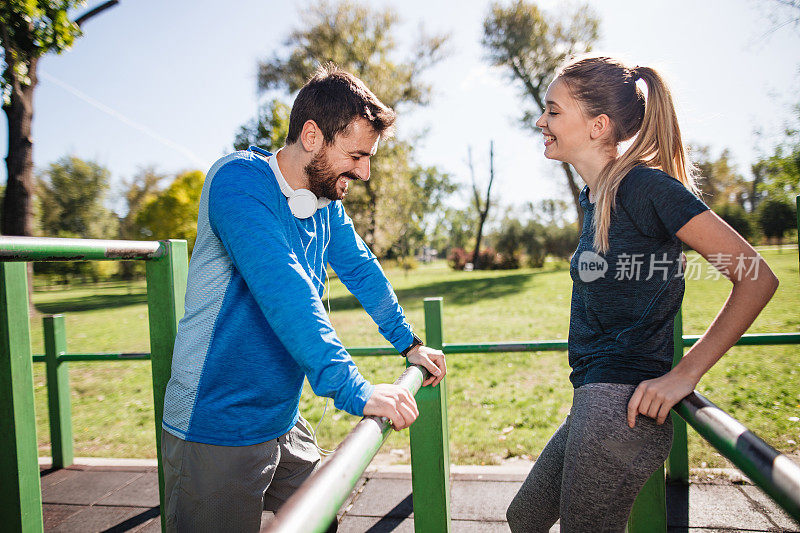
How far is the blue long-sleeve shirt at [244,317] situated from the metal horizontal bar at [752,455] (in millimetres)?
711

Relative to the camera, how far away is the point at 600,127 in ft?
4.79

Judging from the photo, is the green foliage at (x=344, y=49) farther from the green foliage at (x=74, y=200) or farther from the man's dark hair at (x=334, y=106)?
the green foliage at (x=74, y=200)

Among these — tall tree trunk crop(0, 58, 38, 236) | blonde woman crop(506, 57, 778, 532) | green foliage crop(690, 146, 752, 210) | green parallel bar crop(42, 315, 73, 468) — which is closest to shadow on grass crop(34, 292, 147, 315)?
tall tree trunk crop(0, 58, 38, 236)

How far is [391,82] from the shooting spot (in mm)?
19328

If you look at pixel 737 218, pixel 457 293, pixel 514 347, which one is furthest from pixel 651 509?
pixel 737 218

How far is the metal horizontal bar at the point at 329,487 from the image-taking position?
61 centimetres

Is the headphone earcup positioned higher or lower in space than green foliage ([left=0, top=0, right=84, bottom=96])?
lower

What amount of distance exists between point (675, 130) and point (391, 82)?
19.2 m

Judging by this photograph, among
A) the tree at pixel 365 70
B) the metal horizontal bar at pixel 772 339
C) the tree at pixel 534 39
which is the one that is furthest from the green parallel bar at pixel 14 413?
the tree at pixel 534 39

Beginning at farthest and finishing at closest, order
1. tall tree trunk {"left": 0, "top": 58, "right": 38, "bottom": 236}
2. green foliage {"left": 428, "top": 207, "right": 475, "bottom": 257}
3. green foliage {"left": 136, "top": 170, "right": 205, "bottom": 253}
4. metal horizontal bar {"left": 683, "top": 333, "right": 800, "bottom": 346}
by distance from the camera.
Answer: green foliage {"left": 428, "top": 207, "right": 475, "bottom": 257} < green foliage {"left": 136, "top": 170, "right": 205, "bottom": 253} < tall tree trunk {"left": 0, "top": 58, "right": 38, "bottom": 236} < metal horizontal bar {"left": 683, "top": 333, "right": 800, "bottom": 346}

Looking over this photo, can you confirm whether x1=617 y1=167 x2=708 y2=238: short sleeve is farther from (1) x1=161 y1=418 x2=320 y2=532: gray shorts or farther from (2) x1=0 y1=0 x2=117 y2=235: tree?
(2) x1=0 y1=0 x2=117 y2=235: tree

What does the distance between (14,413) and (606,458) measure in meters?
1.48

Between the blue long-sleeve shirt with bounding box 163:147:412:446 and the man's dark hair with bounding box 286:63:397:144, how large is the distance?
8.6 inches

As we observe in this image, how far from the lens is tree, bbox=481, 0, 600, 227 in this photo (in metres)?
21.1
